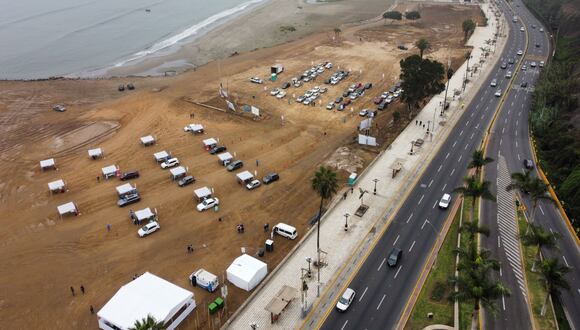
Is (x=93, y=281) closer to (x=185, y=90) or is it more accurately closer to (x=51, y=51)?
(x=185, y=90)

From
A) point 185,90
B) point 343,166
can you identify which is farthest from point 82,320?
point 185,90

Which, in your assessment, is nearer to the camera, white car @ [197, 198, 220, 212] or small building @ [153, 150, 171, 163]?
white car @ [197, 198, 220, 212]

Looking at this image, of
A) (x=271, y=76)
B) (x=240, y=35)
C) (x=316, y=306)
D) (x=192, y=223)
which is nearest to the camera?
(x=316, y=306)

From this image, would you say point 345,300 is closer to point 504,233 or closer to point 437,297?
point 437,297

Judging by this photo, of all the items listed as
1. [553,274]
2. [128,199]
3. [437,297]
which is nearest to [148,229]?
[128,199]

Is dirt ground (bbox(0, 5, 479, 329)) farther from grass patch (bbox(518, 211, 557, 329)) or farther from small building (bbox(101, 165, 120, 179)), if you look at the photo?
grass patch (bbox(518, 211, 557, 329))

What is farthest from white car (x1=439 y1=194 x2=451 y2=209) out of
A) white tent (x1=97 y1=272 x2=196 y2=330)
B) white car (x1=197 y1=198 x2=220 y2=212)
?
white tent (x1=97 y1=272 x2=196 y2=330)

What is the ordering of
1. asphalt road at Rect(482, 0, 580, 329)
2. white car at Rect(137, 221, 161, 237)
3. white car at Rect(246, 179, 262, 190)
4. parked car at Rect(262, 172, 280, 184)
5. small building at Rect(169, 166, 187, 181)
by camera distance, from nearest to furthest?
asphalt road at Rect(482, 0, 580, 329) → white car at Rect(137, 221, 161, 237) → white car at Rect(246, 179, 262, 190) → parked car at Rect(262, 172, 280, 184) → small building at Rect(169, 166, 187, 181)

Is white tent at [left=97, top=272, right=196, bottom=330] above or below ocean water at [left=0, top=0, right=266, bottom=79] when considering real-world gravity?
below
